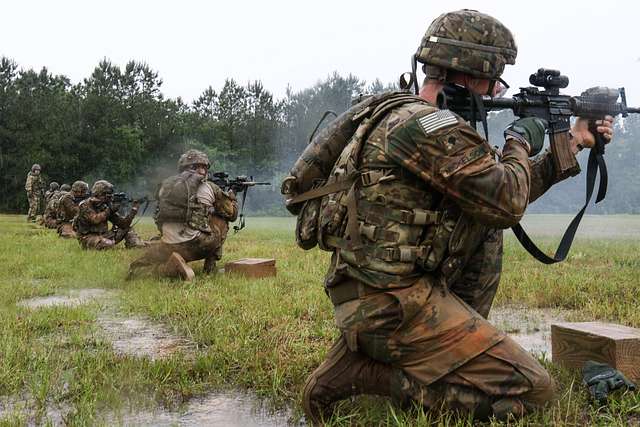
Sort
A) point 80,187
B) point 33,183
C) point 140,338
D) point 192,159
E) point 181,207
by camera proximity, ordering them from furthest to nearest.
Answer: point 33,183 → point 80,187 → point 192,159 → point 181,207 → point 140,338

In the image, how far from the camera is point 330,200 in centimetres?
305

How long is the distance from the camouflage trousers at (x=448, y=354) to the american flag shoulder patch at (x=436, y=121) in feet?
2.16

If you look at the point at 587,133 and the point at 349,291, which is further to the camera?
the point at 587,133

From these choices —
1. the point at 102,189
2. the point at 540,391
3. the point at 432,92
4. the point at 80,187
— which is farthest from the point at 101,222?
the point at 540,391

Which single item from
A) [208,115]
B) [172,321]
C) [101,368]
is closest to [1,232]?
[172,321]

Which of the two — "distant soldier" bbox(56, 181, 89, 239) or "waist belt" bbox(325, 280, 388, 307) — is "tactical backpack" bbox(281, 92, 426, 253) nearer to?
"waist belt" bbox(325, 280, 388, 307)

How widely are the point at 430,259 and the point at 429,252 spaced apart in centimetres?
3

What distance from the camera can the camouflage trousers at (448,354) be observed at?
9.18ft

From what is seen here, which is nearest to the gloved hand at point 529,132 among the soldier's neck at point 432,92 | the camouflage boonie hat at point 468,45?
the camouflage boonie hat at point 468,45

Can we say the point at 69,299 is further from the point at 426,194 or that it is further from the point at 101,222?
the point at 101,222

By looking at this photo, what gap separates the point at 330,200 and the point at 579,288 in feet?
14.3

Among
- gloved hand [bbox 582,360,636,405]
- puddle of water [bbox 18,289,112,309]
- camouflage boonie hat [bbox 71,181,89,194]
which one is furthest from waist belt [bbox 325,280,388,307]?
camouflage boonie hat [bbox 71,181,89,194]

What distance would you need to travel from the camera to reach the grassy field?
3.23 meters

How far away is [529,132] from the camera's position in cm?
312
